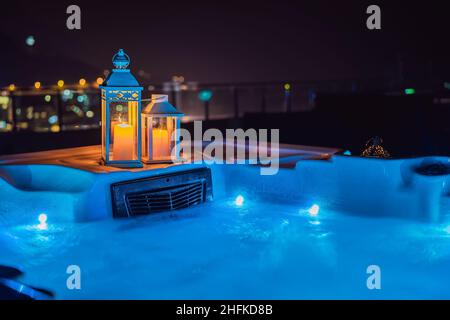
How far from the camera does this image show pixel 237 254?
3146mm

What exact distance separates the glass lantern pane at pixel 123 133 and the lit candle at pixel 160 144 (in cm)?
17

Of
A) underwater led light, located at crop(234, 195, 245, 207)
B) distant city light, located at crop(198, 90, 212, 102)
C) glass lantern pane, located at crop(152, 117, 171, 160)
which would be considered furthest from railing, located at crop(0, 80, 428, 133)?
underwater led light, located at crop(234, 195, 245, 207)

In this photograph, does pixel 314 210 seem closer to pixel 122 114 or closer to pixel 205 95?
pixel 122 114

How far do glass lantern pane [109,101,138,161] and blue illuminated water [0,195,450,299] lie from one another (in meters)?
0.53

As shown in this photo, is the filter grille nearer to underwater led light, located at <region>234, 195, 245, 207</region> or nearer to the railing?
underwater led light, located at <region>234, 195, 245, 207</region>

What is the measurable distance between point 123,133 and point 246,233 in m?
1.19

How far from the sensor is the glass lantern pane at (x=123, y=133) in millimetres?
4020

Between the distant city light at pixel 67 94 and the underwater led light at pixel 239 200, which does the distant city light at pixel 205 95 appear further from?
the underwater led light at pixel 239 200

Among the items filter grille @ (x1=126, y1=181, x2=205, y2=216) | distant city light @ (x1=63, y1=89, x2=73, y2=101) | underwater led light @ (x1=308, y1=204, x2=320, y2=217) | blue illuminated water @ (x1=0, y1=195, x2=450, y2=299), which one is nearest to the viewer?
blue illuminated water @ (x1=0, y1=195, x2=450, y2=299)

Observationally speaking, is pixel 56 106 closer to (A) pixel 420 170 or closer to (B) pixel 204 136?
(B) pixel 204 136

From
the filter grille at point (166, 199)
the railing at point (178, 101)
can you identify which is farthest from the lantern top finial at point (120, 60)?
the railing at point (178, 101)

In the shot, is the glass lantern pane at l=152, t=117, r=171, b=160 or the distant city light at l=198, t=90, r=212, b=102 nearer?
the glass lantern pane at l=152, t=117, r=171, b=160

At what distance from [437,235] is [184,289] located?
1.73 metres

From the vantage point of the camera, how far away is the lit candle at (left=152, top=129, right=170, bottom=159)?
4164mm
